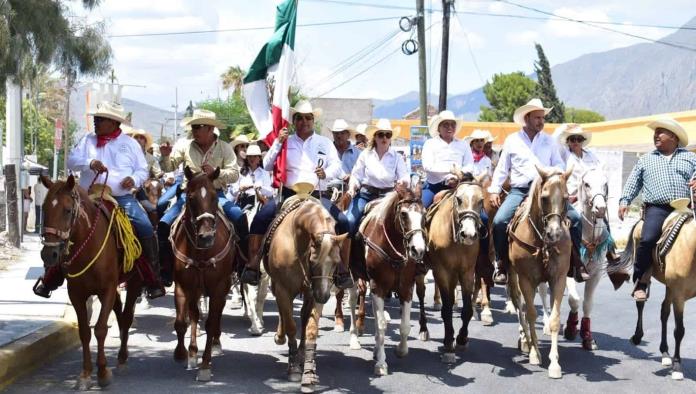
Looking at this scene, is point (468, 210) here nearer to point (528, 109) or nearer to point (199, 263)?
point (528, 109)

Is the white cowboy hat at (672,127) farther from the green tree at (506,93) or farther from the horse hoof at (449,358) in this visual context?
the green tree at (506,93)

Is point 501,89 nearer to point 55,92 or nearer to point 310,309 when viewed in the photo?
point 55,92

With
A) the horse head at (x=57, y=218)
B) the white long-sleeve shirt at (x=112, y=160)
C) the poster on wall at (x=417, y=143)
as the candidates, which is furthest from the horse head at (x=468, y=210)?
the poster on wall at (x=417, y=143)

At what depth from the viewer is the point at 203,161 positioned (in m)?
10.9

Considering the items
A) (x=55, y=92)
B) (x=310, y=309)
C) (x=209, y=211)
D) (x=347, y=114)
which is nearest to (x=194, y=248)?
(x=209, y=211)

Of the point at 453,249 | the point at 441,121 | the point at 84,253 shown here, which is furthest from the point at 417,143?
the point at 84,253

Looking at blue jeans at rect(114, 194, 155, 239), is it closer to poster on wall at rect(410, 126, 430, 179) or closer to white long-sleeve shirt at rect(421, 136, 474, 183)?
white long-sleeve shirt at rect(421, 136, 474, 183)

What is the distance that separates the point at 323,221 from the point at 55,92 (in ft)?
280

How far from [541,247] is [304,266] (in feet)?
9.52

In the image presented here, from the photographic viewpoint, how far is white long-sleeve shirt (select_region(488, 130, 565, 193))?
11953 mm

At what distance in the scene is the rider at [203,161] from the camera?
35.7 ft

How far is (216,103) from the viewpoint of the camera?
4900 cm

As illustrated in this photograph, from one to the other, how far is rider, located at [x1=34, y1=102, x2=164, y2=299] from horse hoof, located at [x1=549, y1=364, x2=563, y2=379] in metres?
4.37

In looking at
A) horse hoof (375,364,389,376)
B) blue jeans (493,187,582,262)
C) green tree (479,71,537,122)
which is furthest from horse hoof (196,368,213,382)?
green tree (479,71,537,122)
